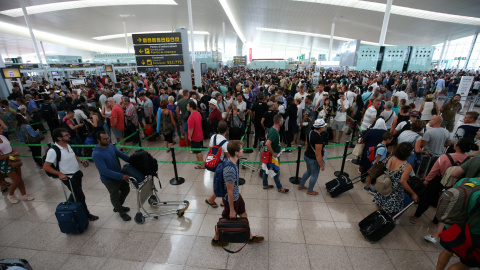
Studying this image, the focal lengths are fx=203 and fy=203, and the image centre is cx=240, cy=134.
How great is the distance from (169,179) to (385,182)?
4520 millimetres

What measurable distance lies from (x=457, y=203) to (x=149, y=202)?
463 cm

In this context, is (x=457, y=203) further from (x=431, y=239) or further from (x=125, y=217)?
(x=125, y=217)

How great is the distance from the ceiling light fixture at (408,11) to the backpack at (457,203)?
2390cm

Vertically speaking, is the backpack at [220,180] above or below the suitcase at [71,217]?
above

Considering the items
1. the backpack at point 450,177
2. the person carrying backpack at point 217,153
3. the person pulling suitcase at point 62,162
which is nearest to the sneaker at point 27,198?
the person pulling suitcase at point 62,162

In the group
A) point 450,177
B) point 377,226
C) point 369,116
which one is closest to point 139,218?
point 377,226

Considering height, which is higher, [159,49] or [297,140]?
[159,49]

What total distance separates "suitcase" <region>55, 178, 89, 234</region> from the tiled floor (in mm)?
182

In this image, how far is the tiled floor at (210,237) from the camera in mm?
2926

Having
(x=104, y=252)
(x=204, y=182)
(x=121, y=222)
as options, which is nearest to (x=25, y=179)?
(x=121, y=222)

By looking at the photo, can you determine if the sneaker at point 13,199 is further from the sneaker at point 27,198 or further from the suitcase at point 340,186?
the suitcase at point 340,186

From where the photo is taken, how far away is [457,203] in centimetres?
226

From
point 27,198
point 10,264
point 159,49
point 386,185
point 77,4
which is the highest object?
point 77,4

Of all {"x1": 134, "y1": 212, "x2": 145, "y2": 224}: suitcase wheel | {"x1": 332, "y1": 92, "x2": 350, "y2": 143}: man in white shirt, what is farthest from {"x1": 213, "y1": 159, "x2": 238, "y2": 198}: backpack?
{"x1": 332, "y1": 92, "x2": 350, "y2": 143}: man in white shirt
